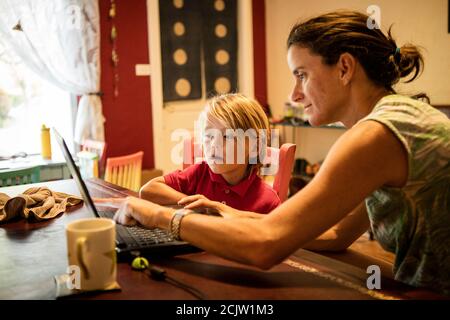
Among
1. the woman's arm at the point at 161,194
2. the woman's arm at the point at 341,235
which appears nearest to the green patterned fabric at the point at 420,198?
the woman's arm at the point at 341,235

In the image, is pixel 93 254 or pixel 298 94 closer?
pixel 93 254

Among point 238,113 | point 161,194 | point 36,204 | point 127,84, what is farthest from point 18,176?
point 127,84

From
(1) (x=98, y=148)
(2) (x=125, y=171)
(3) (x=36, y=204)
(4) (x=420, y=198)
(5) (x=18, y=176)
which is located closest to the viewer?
(4) (x=420, y=198)

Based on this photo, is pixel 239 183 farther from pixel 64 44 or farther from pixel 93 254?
pixel 64 44

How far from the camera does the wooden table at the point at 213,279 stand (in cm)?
83

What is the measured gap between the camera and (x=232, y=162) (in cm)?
155

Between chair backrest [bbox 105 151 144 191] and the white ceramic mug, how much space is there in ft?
7.55

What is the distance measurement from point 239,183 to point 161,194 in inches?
10.4

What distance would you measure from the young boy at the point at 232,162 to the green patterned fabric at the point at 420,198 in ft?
1.83

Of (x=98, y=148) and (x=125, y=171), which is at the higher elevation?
(x=98, y=148)

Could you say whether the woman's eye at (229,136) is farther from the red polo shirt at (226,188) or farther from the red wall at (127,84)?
the red wall at (127,84)

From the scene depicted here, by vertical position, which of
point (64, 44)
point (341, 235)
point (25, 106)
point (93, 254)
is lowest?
point (341, 235)

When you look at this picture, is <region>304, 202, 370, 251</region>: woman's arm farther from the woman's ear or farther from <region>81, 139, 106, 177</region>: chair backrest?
<region>81, 139, 106, 177</region>: chair backrest

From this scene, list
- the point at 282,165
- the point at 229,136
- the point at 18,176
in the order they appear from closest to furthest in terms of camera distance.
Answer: the point at 229,136
the point at 282,165
the point at 18,176
